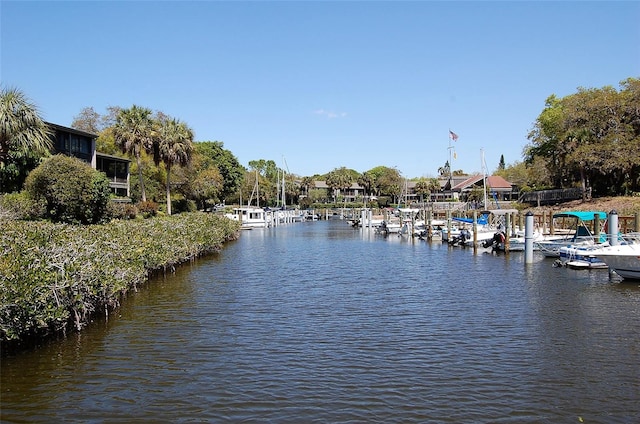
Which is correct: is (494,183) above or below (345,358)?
above

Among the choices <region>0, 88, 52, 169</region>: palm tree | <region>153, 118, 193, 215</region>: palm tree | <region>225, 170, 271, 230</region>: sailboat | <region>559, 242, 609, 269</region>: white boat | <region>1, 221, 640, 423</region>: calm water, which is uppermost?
<region>153, 118, 193, 215</region>: palm tree

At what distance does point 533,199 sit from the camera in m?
75.1

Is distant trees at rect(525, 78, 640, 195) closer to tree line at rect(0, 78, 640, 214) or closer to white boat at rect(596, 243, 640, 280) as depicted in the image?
tree line at rect(0, 78, 640, 214)

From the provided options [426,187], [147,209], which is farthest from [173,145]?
[426,187]

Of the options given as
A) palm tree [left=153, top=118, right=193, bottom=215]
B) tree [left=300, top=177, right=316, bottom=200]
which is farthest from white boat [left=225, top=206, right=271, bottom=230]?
tree [left=300, top=177, right=316, bottom=200]

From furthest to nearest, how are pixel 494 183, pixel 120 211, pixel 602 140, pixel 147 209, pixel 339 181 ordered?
pixel 339 181
pixel 494 183
pixel 602 140
pixel 147 209
pixel 120 211

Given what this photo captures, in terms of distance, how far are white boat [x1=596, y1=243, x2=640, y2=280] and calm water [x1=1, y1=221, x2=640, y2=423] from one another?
1.18 m

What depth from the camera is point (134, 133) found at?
172 feet

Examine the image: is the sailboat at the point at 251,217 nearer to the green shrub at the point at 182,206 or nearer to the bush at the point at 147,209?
the green shrub at the point at 182,206

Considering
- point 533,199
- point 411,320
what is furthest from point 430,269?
point 533,199

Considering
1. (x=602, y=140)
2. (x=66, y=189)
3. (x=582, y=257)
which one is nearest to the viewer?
(x=582, y=257)

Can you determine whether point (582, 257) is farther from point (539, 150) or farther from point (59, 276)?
point (539, 150)

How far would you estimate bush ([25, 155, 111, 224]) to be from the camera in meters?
32.4

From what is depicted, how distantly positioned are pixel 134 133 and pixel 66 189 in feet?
68.8
